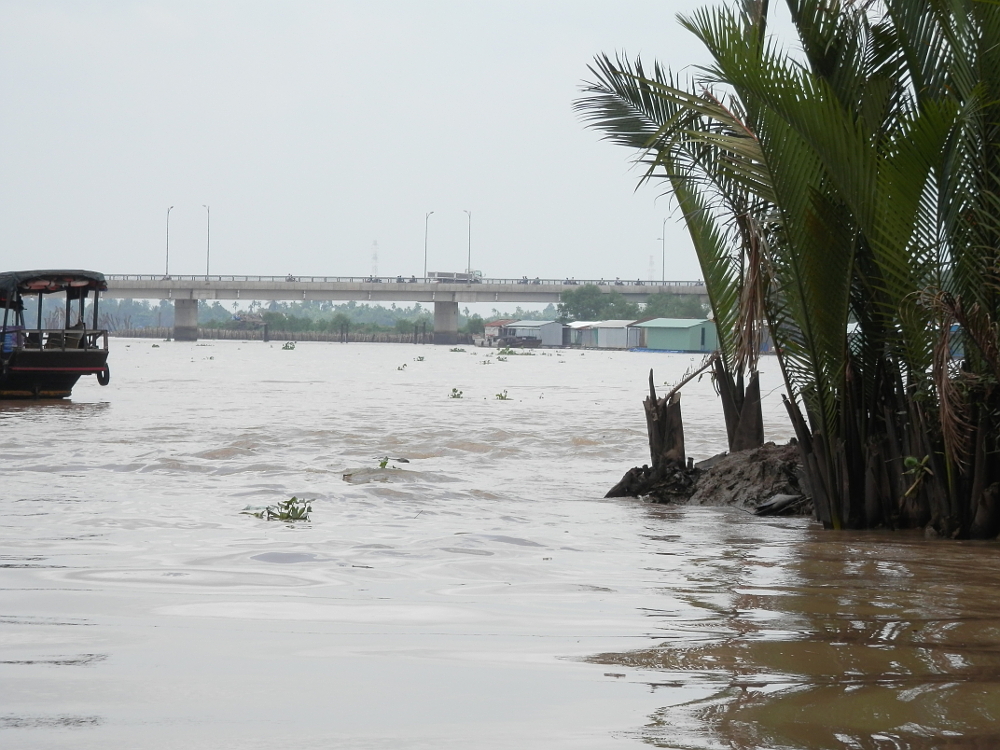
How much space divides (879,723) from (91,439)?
12096mm

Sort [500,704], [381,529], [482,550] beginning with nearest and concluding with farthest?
[500,704]
[482,550]
[381,529]

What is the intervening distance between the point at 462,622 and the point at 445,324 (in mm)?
94644

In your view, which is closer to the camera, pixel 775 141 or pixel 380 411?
A: pixel 775 141

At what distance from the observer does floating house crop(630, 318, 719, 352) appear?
8512 cm

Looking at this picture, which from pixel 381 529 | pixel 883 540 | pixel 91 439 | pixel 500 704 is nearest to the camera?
pixel 500 704

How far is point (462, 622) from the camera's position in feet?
13.1

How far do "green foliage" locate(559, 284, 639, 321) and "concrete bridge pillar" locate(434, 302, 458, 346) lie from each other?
11748 millimetres

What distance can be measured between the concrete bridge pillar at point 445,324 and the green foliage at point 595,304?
11.7m

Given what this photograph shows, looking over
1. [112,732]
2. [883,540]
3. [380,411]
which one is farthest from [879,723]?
[380,411]

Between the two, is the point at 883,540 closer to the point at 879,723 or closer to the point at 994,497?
the point at 994,497

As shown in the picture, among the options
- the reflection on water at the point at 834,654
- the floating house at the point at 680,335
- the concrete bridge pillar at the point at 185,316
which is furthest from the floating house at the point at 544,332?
the reflection on water at the point at 834,654

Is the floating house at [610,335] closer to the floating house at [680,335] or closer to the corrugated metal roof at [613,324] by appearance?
the corrugated metal roof at [613,324]

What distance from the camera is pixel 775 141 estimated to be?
19.9ft

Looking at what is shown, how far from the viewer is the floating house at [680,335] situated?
8512cm
